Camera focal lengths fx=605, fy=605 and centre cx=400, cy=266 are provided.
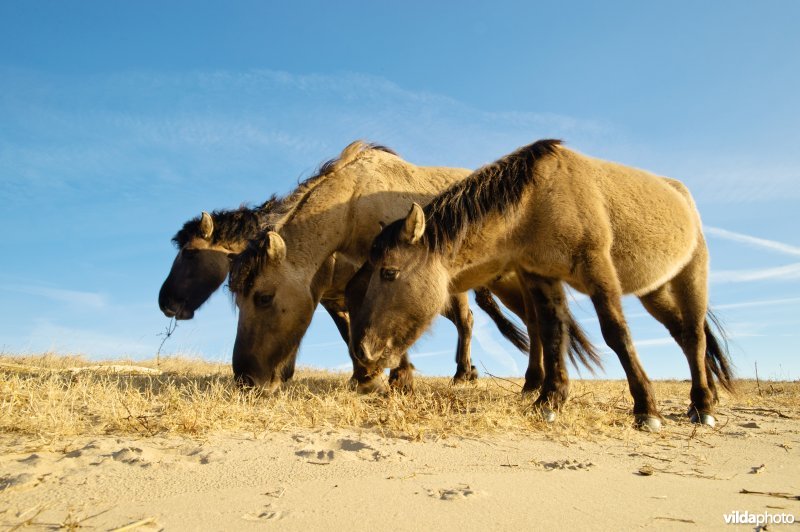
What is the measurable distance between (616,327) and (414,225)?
6.14ft

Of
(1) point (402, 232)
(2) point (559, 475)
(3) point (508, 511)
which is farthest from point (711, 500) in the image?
(1) point (402, 232)

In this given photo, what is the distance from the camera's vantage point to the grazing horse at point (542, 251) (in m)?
5.09

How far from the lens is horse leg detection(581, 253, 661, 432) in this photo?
478 centimetres

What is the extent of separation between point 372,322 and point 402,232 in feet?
2.68

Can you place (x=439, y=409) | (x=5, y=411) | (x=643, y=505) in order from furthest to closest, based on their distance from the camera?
(x=439, y=409), (x=5, y=411), (x=643, y=505)

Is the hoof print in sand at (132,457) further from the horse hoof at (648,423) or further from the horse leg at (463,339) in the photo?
the horse leg at (463,339)

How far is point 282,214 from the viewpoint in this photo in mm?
6656

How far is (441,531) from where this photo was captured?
225cm

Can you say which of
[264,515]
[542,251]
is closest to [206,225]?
[542,251]

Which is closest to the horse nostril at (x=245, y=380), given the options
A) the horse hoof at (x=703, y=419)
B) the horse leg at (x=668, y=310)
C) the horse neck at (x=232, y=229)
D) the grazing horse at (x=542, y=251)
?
the grazing horse at (x=542, y=251)

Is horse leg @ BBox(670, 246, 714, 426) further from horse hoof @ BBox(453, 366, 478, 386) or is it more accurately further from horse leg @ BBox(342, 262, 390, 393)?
horse leg @ BBox(342, 262, 390, 393)

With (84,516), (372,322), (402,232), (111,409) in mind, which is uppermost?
(402,232)

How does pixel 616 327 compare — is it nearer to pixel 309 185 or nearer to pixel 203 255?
pixel 309 185

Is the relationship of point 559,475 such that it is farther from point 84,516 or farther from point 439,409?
point 84,516
